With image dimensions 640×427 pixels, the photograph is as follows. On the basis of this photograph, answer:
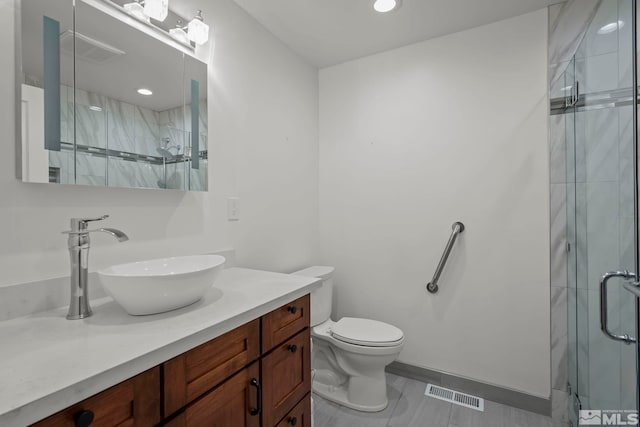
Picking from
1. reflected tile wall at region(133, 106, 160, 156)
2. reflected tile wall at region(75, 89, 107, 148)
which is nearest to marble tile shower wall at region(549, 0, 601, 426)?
reflected tile wall at region(133, 106, 160, 156)

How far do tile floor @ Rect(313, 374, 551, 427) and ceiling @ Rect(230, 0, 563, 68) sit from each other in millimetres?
2290

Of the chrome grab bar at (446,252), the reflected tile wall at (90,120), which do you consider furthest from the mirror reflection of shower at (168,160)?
the chrome grab bar at (446,252)

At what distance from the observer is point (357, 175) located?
233cm

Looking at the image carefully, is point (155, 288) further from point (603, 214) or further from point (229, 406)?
point (603, 214)

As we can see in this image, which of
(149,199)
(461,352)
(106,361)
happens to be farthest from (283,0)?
(461,352)

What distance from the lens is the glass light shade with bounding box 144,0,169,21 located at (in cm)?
122

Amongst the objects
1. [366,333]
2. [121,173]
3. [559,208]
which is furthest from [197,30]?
[559,208]

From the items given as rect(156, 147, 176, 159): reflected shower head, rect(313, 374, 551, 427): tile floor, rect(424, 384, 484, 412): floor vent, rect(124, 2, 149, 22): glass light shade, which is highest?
rect(124, 2, 149, 22): glass light shade

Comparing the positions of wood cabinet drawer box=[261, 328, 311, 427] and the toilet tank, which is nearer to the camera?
wood cabinet drawer box=[261, 328, 311, 427]

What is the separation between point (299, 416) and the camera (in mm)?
1252

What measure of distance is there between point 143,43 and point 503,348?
2436 mm

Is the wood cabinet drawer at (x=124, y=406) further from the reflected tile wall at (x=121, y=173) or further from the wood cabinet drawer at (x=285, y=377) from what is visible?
the reflected tile wall at (x=121, y=173)

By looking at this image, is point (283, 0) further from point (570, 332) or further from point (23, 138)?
point (570, 332)

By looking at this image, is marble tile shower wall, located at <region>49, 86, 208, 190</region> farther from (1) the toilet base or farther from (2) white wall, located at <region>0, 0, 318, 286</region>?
(1) the toilet base
